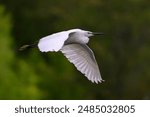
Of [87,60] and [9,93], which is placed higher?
[87,60]

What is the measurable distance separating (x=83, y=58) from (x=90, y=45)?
16.7ft

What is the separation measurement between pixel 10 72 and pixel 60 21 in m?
2.21

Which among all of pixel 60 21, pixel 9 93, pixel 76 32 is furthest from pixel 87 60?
pixel 60 21

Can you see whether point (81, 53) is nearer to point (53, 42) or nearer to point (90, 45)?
point (53, 42)

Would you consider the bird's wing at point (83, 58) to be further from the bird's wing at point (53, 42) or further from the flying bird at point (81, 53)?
the bird's wing at point (53, 42)

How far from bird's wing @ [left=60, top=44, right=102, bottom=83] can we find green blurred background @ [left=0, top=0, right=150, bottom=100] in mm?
4003

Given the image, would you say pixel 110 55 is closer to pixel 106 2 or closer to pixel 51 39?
pixel 106 2

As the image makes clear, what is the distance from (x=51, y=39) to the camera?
507 cm

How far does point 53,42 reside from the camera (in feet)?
16.3

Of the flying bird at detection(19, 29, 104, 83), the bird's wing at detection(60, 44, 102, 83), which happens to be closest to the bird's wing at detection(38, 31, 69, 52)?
the flying bird at detection(19, 29, 104, 83)

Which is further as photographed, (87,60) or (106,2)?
(106,2)

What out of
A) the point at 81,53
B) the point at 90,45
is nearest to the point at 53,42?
the point at 81,53

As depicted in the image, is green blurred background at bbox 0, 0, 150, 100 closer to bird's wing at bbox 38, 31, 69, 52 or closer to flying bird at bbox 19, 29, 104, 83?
flying bird at bbox 19, 29, 104, 83

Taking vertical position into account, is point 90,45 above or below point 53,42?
below
